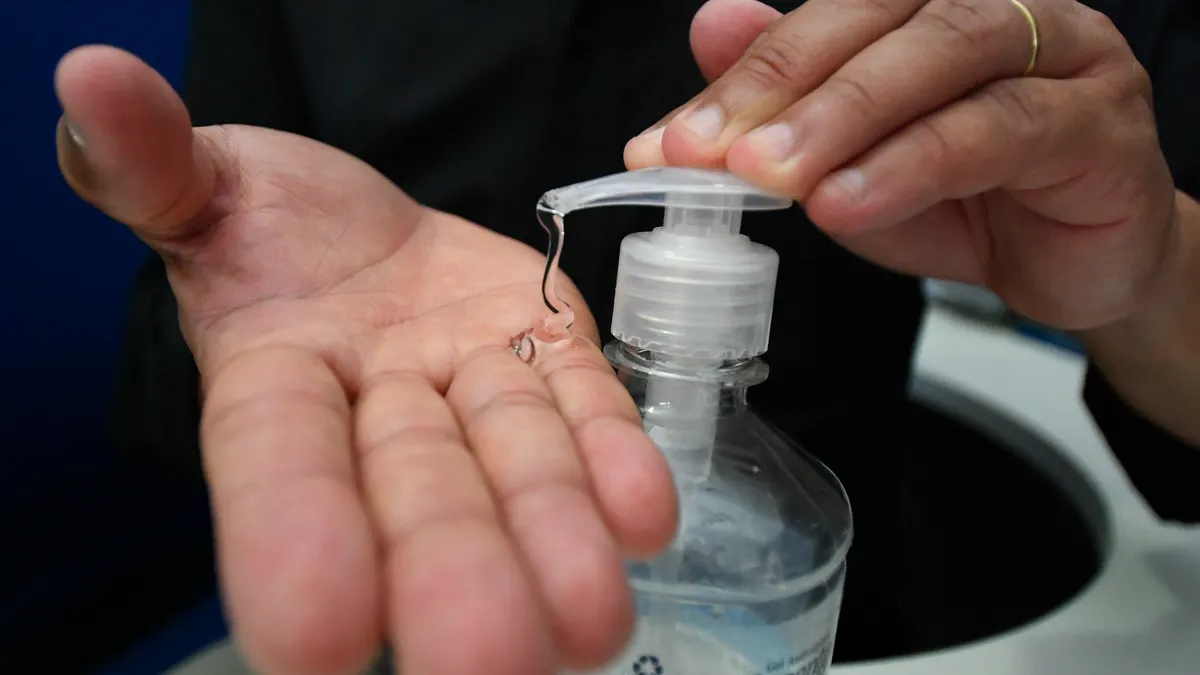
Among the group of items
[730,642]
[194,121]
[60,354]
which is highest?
[194,121]

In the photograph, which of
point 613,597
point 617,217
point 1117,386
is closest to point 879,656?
point 1117,386

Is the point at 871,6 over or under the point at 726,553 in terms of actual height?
over

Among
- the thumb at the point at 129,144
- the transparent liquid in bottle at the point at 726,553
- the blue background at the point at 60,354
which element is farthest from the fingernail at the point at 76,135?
the blue background at the point at 60,354

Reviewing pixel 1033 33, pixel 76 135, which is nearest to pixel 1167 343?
pixel 1033 33

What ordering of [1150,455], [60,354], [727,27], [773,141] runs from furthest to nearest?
[60,354] → [1150,455] → [727,27] → [773,141]

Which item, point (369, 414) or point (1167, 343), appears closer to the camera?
point (369, 414)

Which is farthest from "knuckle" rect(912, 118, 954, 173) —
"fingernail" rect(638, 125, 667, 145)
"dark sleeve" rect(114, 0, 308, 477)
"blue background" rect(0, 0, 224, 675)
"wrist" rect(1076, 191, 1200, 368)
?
"blue background" rect(0, 0, 224, 675)

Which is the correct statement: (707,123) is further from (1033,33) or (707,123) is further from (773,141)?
Answer: (1033,33)

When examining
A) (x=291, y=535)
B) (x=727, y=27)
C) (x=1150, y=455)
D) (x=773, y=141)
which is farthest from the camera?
(x=1150, y=455)

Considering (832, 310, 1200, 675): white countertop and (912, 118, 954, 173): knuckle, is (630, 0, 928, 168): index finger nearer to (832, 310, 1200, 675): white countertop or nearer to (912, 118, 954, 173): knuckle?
(912, 118, 954, 173): knuckle
